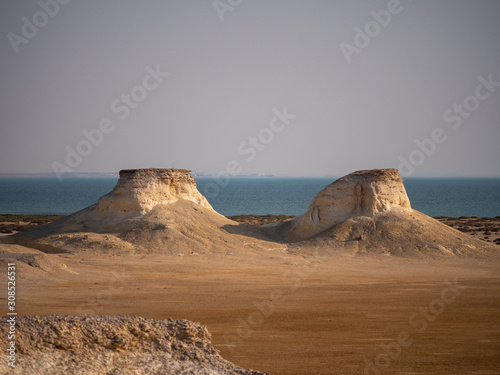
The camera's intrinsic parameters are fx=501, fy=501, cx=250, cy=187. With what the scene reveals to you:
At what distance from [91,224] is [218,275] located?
35.4 feet

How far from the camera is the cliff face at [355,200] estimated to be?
29.4m

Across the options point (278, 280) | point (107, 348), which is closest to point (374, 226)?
point (278, 280)

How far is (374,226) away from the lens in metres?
28.5

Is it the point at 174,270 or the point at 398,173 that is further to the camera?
the point at 398,173

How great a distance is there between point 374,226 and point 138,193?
13643 mm

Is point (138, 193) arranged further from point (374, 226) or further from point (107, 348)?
point (107, 348)

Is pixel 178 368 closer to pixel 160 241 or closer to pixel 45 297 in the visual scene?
pixel 45 297

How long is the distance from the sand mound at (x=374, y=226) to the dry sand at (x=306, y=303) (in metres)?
1.67

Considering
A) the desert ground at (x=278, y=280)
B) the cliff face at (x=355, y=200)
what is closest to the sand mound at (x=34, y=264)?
the desert ground at (x=278, y=280)

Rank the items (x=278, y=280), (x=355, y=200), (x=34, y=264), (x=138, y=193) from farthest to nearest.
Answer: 1. (x=355, y=200)
2. (x=138, y=193)
3. (x=278, y=280)
4. (x=34, y=264)

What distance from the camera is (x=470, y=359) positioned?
10.6 m

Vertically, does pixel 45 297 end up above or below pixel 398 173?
below

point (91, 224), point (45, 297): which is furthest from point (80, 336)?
point (91, 224)

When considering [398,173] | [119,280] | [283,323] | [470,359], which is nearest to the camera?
[470,359]
